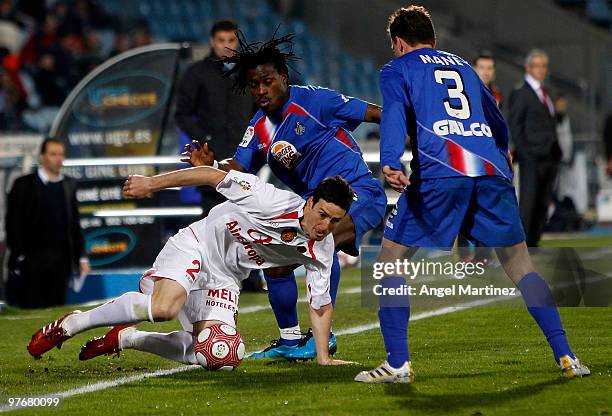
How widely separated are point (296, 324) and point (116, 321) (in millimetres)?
1233

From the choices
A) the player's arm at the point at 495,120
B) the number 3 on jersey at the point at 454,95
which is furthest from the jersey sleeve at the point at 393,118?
the player's arm at the point at 495,120

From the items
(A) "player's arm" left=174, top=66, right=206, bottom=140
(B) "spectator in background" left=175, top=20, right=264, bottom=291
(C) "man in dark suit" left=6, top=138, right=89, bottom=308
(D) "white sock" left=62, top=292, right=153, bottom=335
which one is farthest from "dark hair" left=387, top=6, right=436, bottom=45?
(C) "man in dark suit" left=6, top=138, right=89, bottom=308

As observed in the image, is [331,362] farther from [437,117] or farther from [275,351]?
[437,117]

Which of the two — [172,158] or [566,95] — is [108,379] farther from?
[566,95]

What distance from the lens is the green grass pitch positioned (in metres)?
5.36

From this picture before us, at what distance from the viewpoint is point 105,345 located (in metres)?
6.62

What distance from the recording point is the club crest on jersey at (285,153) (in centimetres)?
706

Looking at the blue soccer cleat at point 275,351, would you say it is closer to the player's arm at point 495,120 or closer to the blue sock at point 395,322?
the blue sock at point 395,322

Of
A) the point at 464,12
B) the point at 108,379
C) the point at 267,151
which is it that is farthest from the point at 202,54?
the point at 464,12

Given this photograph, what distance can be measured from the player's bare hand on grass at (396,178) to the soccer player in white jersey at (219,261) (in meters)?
0.39

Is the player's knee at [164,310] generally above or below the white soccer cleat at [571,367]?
above

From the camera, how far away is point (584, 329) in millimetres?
7984

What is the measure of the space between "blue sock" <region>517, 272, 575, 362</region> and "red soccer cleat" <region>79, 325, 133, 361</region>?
2149 mm

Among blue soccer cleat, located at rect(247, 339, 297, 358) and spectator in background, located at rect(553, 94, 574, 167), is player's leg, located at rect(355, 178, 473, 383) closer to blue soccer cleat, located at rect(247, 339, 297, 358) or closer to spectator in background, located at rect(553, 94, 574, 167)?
blue soccer cleat, located at rect(247, 339, 297, 358)
